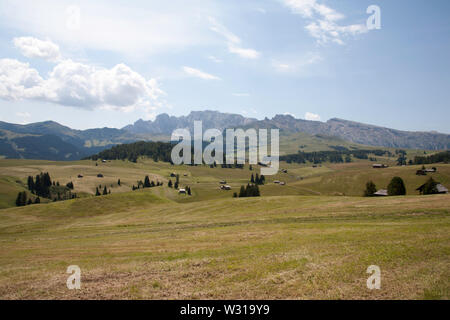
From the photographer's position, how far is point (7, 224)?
233ft

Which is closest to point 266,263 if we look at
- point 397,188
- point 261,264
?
point 261,264

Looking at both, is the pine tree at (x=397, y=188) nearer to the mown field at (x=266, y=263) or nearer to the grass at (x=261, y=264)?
the mown field at (x=266, y=263)

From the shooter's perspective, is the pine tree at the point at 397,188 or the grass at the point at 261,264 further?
the pine tree at the point at 397,188

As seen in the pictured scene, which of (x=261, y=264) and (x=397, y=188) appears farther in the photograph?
(x=397, y=188)

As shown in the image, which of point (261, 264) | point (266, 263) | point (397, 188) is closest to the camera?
point (261, 264)

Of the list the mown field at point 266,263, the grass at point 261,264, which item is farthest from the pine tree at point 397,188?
the grass at point 261,264

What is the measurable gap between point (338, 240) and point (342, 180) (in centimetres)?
17751

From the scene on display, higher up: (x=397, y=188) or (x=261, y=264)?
(x=261, y=264)

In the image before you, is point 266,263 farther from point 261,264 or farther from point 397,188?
point 397,188

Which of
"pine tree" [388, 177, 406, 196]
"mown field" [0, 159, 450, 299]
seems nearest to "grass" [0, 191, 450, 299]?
"mown field" [0, 159, 450, 299]

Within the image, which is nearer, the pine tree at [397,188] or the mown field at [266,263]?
the mown field at [266,263]

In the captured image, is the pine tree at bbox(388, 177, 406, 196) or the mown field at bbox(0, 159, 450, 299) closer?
the mown field at bbox(0, 159, 450, 299)

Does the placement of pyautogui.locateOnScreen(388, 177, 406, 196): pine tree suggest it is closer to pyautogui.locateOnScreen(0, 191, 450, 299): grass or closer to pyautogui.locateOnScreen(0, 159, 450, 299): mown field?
pyautogui.locateOnScreen(0, 159, 450, 299): mown field
